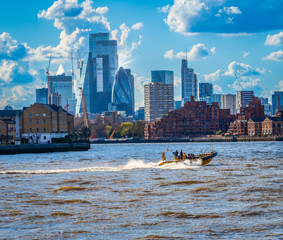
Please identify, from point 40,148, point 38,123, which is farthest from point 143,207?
point 38,123

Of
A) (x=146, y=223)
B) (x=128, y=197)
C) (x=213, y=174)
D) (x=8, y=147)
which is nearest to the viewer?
(x=146, y=223)

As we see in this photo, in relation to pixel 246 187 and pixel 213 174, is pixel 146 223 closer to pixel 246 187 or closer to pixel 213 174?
pixel 246 187

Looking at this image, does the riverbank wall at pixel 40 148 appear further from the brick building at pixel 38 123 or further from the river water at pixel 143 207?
the river water at pixel 143 207

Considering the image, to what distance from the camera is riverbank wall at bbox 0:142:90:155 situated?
134 metres

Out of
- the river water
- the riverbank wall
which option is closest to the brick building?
the riverbank wall

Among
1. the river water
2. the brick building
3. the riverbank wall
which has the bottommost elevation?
the river water

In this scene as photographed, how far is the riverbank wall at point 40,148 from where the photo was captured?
13450 cm

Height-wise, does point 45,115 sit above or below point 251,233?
above

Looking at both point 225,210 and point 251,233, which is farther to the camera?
point 225,210

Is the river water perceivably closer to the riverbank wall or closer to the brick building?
the riverbank wall

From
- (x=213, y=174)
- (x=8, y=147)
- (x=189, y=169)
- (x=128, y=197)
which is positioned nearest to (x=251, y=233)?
(x=128, y=197)

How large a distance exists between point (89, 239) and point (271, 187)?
76.9 ft

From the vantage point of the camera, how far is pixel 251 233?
29828 millimetres

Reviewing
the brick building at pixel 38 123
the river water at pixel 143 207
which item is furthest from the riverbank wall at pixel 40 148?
the river water at pixel 143 207
